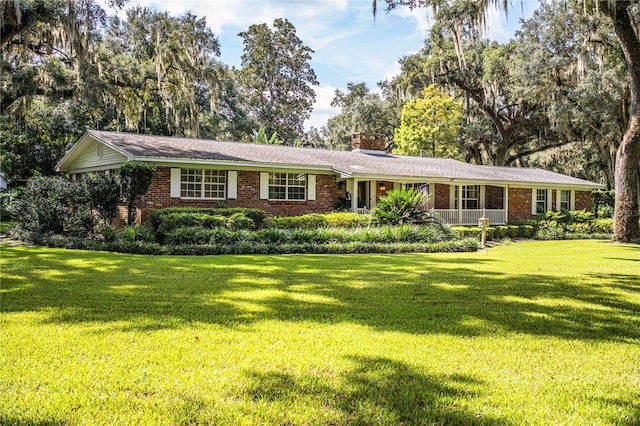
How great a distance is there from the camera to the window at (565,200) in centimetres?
2566

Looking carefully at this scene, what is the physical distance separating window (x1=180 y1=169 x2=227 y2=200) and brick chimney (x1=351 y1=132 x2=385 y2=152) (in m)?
10.5

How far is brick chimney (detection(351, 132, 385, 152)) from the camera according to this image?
26484 mm

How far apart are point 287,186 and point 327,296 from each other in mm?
12872

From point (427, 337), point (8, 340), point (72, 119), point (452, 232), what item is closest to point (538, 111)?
point (452, 232)

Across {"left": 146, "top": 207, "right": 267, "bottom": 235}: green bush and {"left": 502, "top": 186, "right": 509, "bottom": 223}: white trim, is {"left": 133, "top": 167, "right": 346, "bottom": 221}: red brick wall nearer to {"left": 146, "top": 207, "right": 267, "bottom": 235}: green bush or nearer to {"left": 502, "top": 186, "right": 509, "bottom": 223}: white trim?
{"left": 146, "top": 207, "right": 267, "bottom": 235}: green bush

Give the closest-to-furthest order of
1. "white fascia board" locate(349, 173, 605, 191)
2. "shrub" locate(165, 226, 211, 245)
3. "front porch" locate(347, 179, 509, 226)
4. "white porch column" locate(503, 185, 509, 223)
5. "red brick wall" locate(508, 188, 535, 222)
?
"shrub" locate(165, 226, 211, 245), "white fascia board" locate(349, 173, 605, 191), "front porch" locate(347, 179, 509, 226), "white porch column" locate(503, 185, 509, 223), "red brick wall" locate(508, 188, 535, 222)

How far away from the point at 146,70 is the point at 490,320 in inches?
845

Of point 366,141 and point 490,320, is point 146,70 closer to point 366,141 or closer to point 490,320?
point 366,141

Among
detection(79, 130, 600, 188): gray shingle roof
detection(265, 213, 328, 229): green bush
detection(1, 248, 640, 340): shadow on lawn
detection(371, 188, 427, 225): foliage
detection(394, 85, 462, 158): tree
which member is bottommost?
detection(1, 248, 640, 340): shadow on lawn

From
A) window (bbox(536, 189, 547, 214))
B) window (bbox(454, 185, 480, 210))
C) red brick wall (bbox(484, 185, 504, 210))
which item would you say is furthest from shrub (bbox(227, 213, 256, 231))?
window (bbox(536, 189, 547, 214))

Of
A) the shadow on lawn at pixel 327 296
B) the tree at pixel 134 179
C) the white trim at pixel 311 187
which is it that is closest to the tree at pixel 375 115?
the white trim at pixel 311 187

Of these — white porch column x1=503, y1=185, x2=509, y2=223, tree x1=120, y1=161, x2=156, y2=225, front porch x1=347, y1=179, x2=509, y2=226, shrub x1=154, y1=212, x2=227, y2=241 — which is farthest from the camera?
white porch column x1=503, y1=185, x2=509, y2=223

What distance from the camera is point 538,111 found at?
3141 centimetres

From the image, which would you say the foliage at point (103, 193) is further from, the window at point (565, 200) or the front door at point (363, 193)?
the window at point (565, 200)
